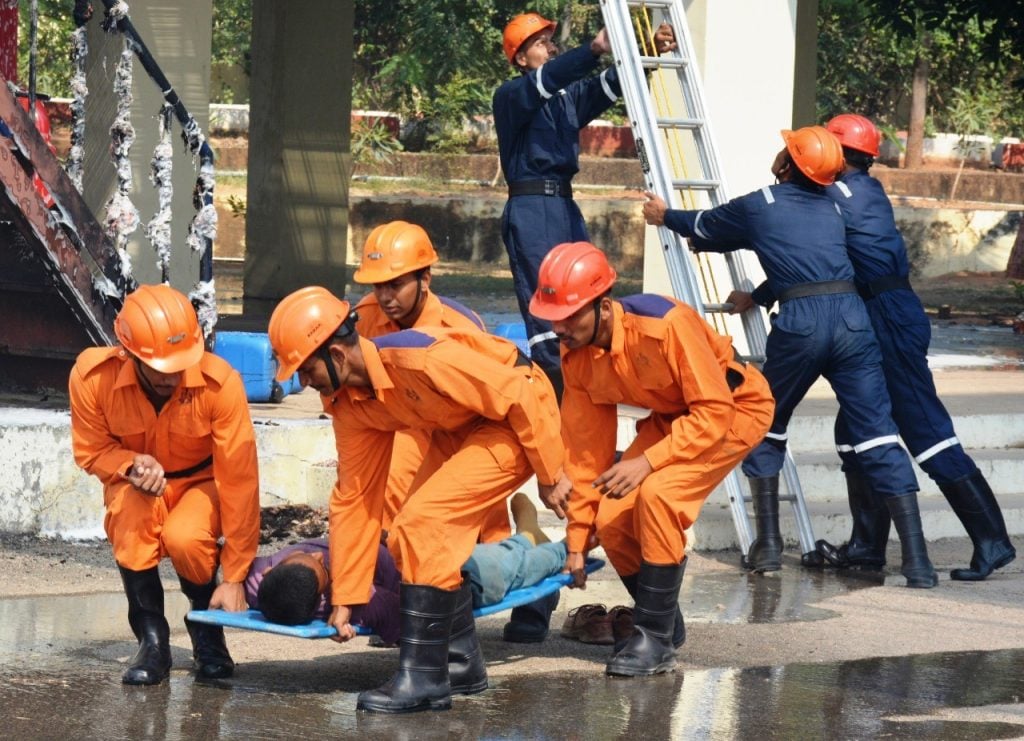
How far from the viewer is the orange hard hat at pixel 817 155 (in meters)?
7.59

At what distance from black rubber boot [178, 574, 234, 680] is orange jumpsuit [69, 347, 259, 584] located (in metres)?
0.07

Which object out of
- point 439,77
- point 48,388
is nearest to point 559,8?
point 439,77

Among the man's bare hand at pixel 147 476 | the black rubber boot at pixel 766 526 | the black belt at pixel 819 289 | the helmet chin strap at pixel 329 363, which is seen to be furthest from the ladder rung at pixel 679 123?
the man's bare hand at pixel 147 476

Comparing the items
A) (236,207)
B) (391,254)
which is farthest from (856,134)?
(236,207)

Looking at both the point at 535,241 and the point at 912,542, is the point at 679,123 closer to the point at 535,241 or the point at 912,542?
the point at 535,241

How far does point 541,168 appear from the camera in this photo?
8203mm

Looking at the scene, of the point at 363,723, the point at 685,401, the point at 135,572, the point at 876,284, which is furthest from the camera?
the point at 876,284

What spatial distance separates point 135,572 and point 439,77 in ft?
71.7

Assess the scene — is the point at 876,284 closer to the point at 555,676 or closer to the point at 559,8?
the point at 555,676

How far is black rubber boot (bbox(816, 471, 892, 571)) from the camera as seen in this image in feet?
26.3

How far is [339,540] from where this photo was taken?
5.59 metres

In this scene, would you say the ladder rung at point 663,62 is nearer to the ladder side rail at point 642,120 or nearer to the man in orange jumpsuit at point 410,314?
the ladder side rail at point 642,120

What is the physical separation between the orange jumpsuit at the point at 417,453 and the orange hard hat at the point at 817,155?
187 centimetres

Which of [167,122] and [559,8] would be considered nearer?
[167,122]
